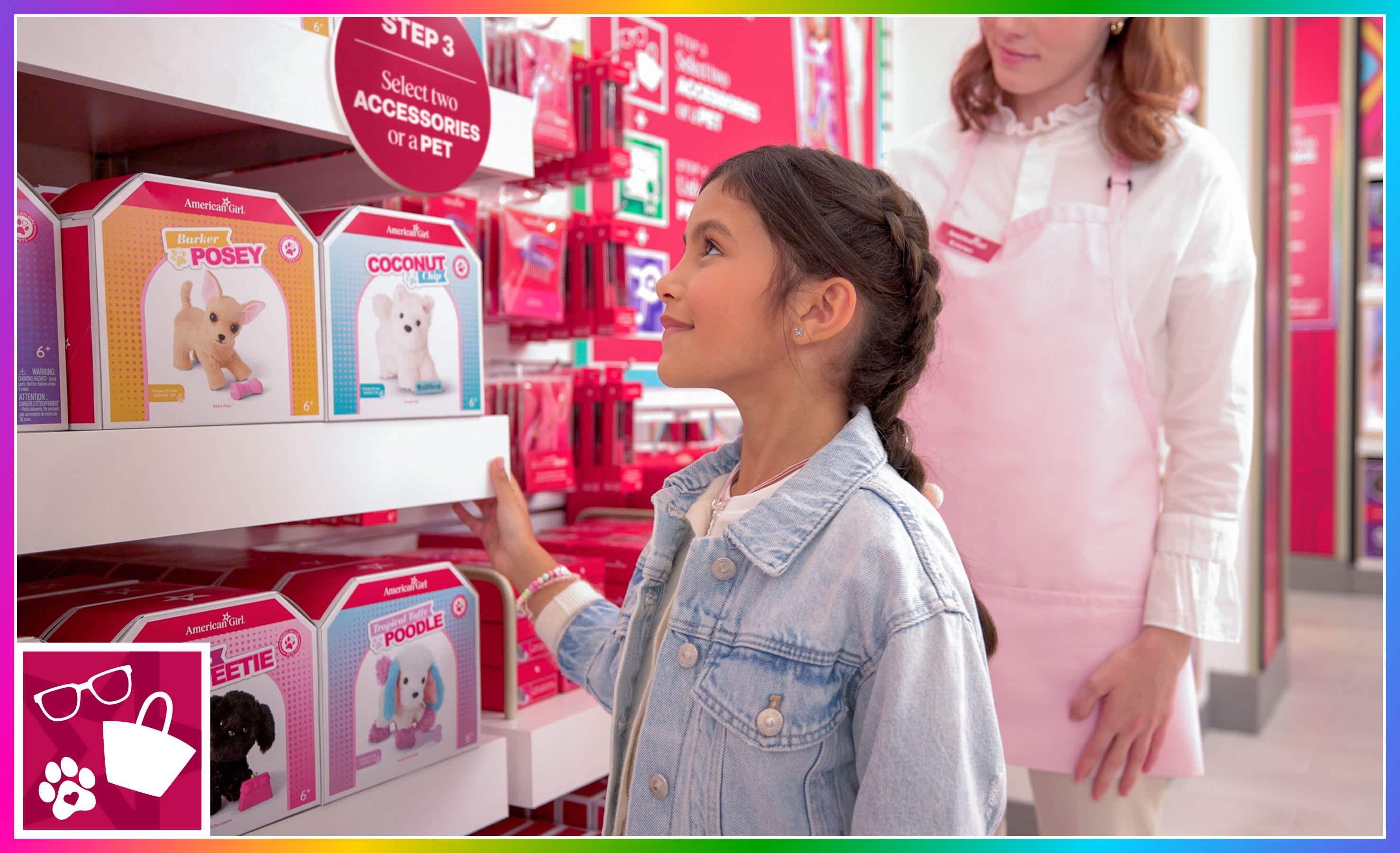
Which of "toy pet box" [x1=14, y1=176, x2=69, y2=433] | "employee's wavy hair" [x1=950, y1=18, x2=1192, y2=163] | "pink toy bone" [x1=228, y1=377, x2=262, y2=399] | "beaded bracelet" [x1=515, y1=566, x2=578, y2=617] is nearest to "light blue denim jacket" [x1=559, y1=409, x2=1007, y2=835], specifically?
"beaded bracelet" [x1=515, y1=566, x2=578, y2=617]

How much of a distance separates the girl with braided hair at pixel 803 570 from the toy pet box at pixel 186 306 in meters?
0.40

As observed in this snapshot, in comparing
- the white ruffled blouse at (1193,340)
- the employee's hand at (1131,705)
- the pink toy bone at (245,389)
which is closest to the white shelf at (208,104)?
the pink toy bone at (245,389)

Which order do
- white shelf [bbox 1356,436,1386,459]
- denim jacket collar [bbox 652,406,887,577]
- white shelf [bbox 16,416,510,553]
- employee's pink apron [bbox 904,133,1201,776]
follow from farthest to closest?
white shelf [bbox 1356,436,1386,459], employee's pink apron [bbox 904,133,1201,776], denim jacket collar [bbox 652,406,887,577], white shelf [bbox 16,416,510,553]

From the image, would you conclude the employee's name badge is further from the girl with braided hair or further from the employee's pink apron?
the girl with braided hair

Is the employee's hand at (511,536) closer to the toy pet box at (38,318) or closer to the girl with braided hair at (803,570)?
the girl with braided hair at (803,570)

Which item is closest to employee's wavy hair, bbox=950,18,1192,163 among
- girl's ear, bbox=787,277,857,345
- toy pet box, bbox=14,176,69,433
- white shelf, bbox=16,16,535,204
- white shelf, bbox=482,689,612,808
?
girl's ear, bbox=787,277,857,345

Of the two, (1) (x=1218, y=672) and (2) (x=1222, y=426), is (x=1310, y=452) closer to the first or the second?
(1) (x=1218, y=672)

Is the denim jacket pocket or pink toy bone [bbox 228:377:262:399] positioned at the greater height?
pink toy bone [bbox 228:377:262:399]

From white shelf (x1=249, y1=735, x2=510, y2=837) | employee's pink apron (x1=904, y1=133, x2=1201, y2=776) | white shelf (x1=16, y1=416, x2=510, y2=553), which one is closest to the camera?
white shelf (x1=16, y1=416, x2=510, y2=553)

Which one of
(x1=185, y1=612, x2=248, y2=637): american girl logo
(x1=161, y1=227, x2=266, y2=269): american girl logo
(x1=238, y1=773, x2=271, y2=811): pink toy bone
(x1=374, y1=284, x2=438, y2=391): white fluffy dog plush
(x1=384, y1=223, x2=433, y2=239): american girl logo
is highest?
(x1=384, y1=223, x2=433, y2=239): american girl logo

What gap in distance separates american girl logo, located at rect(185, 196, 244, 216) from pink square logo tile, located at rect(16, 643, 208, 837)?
42cm

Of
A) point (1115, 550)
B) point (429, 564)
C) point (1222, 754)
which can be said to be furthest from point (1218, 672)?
point (429, 564)

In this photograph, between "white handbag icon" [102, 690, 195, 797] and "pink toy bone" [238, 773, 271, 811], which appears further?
"pink toy bone" [238, 773, 271, 811]

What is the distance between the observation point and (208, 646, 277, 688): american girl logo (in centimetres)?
105
